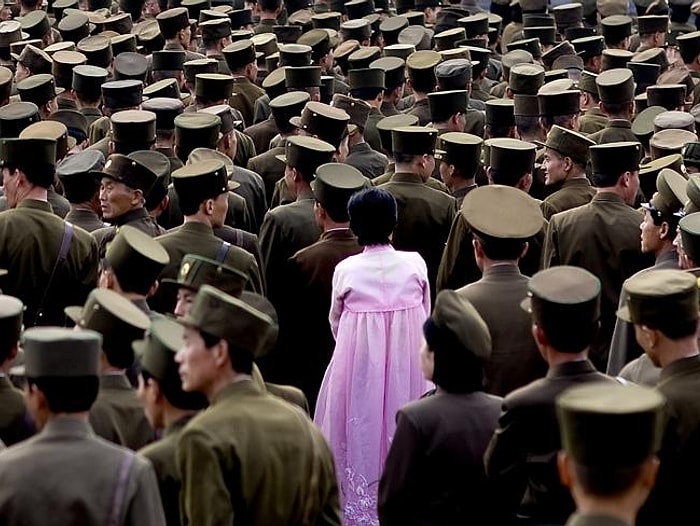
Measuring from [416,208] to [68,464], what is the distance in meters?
3.62

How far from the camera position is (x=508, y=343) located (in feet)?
18.7

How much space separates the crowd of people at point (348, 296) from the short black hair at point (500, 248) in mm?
15

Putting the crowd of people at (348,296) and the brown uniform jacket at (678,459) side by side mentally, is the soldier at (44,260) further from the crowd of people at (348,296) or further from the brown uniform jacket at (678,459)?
the brown uniform jacket at (678,459)

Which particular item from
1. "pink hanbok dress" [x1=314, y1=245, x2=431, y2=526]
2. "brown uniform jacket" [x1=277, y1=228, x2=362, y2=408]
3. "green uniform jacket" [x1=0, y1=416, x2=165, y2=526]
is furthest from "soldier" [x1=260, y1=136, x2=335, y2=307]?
"green uniform jacket" [x1=0, y1=416, x2=165, y2=526]

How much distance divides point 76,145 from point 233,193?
5.48 feet

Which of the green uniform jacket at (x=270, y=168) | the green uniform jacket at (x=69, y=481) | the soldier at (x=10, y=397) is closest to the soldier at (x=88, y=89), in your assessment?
the green uniform jacket at (x=270, y=168)

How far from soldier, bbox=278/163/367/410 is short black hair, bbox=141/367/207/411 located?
2.21 meters

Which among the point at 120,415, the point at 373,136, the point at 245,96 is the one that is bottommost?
the point at 245,96

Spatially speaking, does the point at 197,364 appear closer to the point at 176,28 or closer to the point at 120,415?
the point at 120,415

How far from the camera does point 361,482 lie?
638cm

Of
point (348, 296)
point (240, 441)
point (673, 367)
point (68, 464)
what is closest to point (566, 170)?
point (348, 296)

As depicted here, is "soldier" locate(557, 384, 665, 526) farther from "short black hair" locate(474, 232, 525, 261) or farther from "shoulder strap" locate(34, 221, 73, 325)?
"shoulder strap" locate(34, 221, 73, 325)

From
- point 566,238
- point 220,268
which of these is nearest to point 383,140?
point 566,238

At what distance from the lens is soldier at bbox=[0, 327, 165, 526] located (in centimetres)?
403
